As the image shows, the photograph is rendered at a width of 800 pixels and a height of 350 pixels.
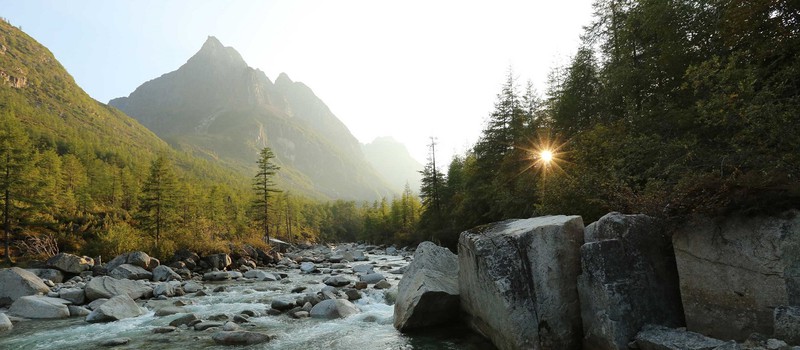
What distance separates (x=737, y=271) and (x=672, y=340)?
5.74ft

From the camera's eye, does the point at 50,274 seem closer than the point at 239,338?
No

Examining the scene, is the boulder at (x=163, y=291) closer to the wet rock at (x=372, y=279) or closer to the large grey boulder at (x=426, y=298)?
the wet rock at (x=372, y=279)

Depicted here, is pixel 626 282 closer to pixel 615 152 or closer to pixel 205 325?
pixel 615 152

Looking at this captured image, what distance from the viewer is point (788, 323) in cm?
612

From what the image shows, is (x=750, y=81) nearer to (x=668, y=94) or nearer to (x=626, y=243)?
(x=626, y=243)

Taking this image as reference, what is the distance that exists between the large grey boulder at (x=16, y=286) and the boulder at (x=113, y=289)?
102 inches

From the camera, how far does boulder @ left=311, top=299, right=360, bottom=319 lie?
48.0 ft

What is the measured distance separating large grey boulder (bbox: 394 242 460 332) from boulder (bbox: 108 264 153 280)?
802 inches

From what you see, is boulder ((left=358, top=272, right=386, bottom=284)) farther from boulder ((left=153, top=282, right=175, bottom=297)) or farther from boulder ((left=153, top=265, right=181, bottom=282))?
boulder ((left=153, top=265, right=181, bottom=282))

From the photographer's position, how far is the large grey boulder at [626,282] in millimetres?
8188

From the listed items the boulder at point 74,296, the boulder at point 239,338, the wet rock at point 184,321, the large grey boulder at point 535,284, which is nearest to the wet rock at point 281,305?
the wet rock at point 184,321

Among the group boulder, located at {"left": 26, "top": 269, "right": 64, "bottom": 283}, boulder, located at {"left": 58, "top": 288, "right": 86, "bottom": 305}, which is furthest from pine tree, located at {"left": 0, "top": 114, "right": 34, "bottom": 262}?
boulder, located at {"left": 58, "top": 288, "right": 86, "bottom": 305}

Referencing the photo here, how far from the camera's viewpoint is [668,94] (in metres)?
16.0

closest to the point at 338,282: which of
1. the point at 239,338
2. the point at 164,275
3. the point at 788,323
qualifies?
the point at 239,338
